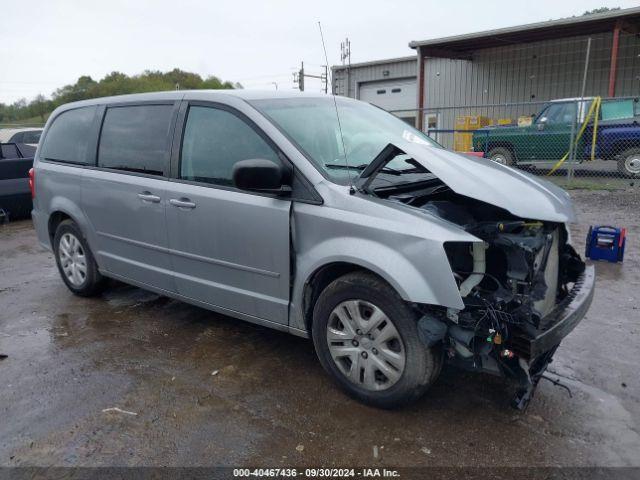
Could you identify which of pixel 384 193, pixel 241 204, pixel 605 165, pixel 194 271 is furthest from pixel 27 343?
pixel 605 165

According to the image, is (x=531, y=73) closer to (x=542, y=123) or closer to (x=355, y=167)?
(x=542, y=123)

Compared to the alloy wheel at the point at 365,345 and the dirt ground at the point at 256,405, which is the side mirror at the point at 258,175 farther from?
the dirt ground at the point at 256,405

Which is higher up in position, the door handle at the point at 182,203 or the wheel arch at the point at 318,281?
the door handle at the point at 182,203

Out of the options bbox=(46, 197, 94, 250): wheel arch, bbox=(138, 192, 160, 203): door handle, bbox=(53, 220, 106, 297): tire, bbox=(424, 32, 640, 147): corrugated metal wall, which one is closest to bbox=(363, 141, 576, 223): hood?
bbox=(138, 192, 160, 203): door handle

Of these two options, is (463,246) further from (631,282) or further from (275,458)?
(631,282)

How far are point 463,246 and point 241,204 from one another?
1.42 metres

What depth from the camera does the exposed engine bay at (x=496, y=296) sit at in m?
2.62

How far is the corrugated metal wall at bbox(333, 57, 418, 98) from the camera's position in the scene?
24359 millimetres

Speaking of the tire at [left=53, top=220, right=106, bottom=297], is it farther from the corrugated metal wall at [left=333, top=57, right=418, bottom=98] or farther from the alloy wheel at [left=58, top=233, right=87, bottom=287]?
the corrugated metal wall at [left=333, top=57, right=418, bottom=98]

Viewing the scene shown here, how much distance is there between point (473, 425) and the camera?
288 cm

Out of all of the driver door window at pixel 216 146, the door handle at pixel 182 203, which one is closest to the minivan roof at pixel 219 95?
the driver door window at pixel 216 146

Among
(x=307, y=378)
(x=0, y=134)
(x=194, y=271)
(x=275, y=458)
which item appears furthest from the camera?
(x=0, y=134)

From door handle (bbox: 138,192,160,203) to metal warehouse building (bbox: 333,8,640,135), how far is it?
12.6 m

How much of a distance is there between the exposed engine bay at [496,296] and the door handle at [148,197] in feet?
5.95
